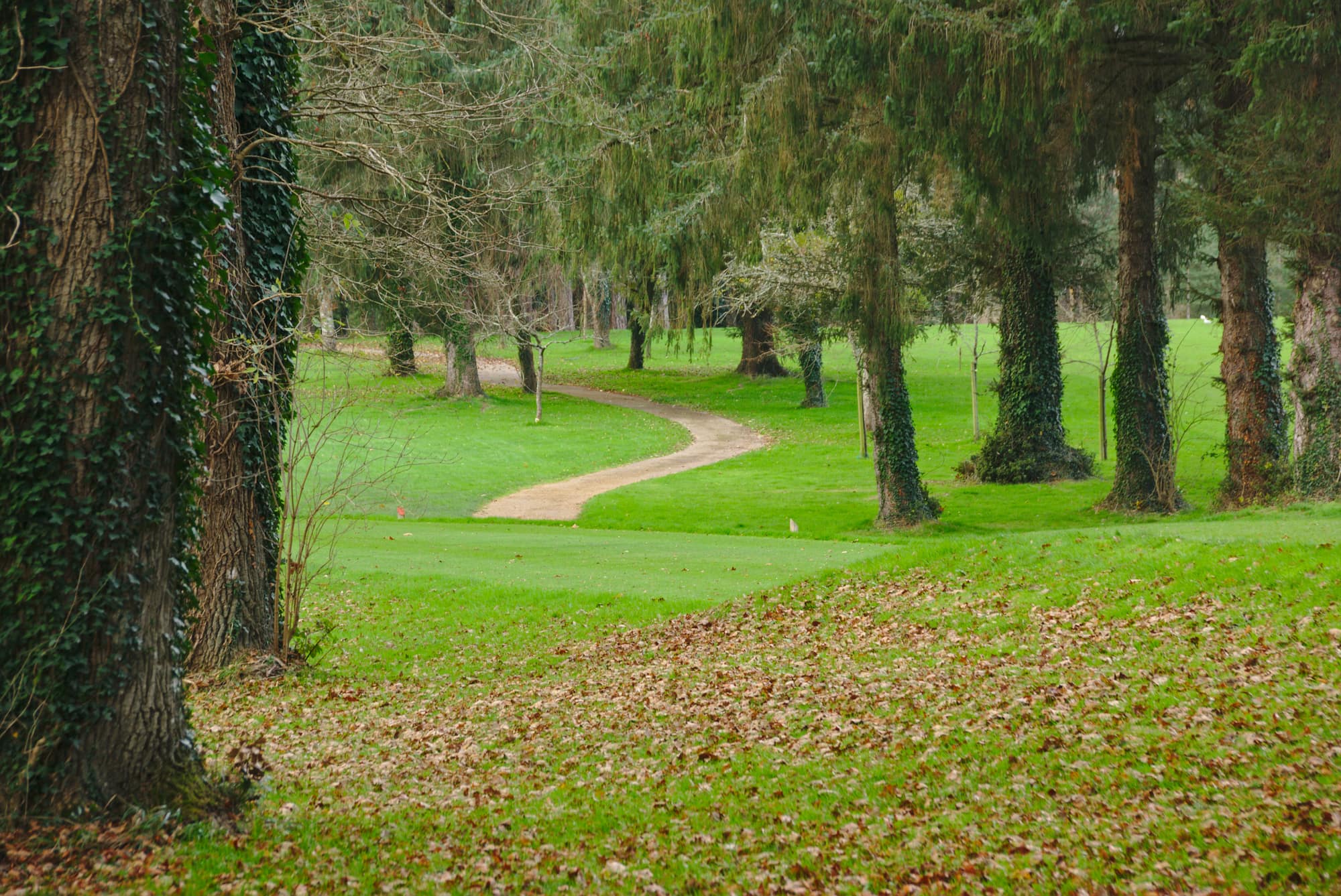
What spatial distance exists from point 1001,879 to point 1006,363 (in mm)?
20355

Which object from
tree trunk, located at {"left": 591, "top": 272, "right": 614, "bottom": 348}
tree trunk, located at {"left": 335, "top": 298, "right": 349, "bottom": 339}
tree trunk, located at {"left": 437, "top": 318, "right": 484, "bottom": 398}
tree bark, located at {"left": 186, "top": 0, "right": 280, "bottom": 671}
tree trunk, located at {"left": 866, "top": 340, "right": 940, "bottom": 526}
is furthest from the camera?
tree trunk, located at {"left": 591, "top": 272, "right": 614, "bottom": 348}

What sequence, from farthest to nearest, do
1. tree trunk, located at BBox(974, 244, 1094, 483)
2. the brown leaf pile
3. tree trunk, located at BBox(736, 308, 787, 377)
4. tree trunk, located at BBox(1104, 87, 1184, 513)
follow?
tree trunk, located at BBox(736, 308, 787, 377) → tree trunk, located at BBox(974, 244, 1094, 483) → tree trunk, located at BBox(1104, 87, 1184, 513) → the brown leaf pile

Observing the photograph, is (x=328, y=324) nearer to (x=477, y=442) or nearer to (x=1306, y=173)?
(x=1306, y=173)

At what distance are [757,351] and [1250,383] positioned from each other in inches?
1137

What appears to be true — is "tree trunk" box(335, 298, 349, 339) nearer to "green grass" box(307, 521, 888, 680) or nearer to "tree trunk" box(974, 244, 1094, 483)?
"green grass" box(307, 521, 888, 680)

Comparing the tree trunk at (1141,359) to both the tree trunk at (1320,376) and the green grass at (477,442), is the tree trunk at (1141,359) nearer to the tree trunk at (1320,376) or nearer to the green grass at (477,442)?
the tree trunk at (1320,376)

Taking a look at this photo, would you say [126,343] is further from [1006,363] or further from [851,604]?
[1006,363]

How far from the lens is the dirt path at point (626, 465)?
24234 millimetres

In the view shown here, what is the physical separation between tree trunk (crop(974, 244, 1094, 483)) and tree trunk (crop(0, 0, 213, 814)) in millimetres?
19615

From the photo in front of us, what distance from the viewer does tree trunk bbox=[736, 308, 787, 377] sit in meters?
44.2

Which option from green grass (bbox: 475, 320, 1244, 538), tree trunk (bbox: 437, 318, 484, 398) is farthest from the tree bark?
tree trunk (bbox: 437, 318, 484, 398)

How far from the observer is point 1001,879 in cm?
448

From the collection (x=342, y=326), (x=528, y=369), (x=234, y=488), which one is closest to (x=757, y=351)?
(x=528, y=369)

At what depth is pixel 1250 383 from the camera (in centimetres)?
1750
